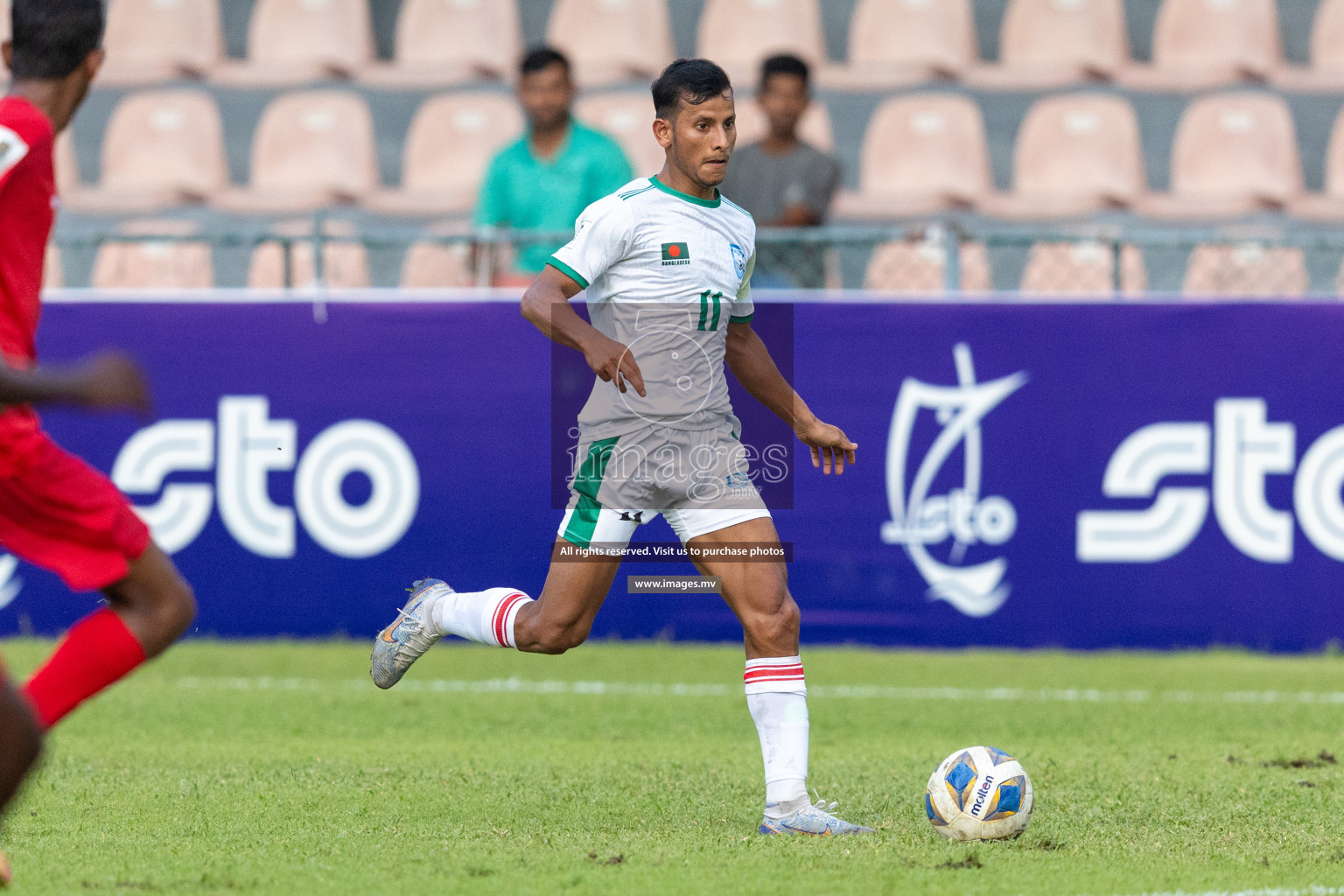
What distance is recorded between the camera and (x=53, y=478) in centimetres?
397

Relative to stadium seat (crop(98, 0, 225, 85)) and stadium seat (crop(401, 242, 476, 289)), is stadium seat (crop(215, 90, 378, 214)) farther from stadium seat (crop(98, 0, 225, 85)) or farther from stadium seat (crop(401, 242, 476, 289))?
stadium seat (crop(401, 242, 476, 289))

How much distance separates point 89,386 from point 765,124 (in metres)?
10.0

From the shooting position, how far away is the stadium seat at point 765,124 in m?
12.8

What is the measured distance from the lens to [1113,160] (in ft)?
42.5

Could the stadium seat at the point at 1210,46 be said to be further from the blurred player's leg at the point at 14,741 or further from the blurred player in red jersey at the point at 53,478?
the blurred player's leg at the point at 14,741

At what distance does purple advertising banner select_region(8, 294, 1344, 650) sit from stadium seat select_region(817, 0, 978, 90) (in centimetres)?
487

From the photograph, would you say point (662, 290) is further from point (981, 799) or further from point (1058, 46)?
point (1058, 46)

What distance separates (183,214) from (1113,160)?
7059 millimetres

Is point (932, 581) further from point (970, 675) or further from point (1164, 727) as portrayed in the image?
point (1164, 727)

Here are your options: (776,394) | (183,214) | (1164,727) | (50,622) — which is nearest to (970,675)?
(1164,727)

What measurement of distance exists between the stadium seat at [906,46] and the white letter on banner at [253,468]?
625cm

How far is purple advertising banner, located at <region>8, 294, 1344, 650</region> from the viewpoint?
897 centimetres

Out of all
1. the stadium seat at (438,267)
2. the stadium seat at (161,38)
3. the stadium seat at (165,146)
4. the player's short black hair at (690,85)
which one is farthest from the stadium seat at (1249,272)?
the stadium seat at (161,38)

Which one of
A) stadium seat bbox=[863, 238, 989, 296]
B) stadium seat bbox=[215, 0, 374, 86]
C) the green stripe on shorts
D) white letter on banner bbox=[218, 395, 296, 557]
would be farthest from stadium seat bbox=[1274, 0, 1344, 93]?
the green stripe on shorts
